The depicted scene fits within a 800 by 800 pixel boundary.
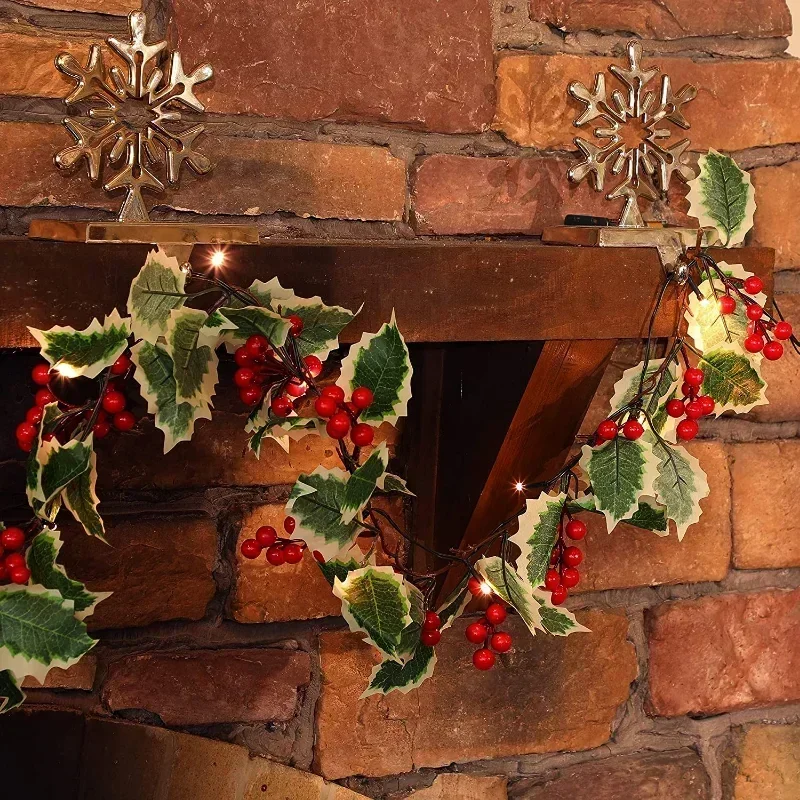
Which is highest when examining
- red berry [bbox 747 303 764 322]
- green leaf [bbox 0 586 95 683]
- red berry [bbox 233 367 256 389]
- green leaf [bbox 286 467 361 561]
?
red berry [bbox 747 303 764 322]

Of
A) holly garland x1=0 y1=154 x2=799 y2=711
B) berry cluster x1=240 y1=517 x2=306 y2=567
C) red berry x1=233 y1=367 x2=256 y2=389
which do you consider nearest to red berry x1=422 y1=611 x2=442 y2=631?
holly garland x1=0 y1=154 x2=799 y2=711

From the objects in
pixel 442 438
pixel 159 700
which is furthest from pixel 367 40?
pixel 159 700

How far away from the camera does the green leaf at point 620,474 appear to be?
73cm

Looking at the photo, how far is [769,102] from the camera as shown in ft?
3.10

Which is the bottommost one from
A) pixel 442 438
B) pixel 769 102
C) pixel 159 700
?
pixel 159 700

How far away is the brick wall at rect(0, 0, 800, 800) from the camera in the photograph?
788 mm

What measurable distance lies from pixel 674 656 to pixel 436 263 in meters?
0.49

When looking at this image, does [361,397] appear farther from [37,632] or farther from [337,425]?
[37,632]

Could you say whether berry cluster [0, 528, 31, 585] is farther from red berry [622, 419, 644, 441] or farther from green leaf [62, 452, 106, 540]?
red berry [622, 419, 644, 441]

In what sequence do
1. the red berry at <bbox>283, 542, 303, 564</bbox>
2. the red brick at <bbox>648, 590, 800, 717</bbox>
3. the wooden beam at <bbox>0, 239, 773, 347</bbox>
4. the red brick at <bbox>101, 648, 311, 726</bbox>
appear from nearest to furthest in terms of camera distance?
the wooden beam at <bbox>0, 239, 773, 347</bbox> < the red berry at <bbox>283, 542, 303, 564</bbox> < the red brick at <bbox>101, 648, 311, 726</bbox> < the red brick at <bbox>648, 590, 800, 717</bbox>

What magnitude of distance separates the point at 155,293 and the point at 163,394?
67mm

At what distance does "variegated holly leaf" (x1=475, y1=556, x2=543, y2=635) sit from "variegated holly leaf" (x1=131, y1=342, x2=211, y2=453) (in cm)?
22

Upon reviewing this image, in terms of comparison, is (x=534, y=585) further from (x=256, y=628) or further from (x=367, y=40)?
(x=367, y=40)

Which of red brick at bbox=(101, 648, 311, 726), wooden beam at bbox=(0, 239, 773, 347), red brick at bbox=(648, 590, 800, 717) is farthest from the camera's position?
red brick at bbox=(648, 590, 800, 717)
